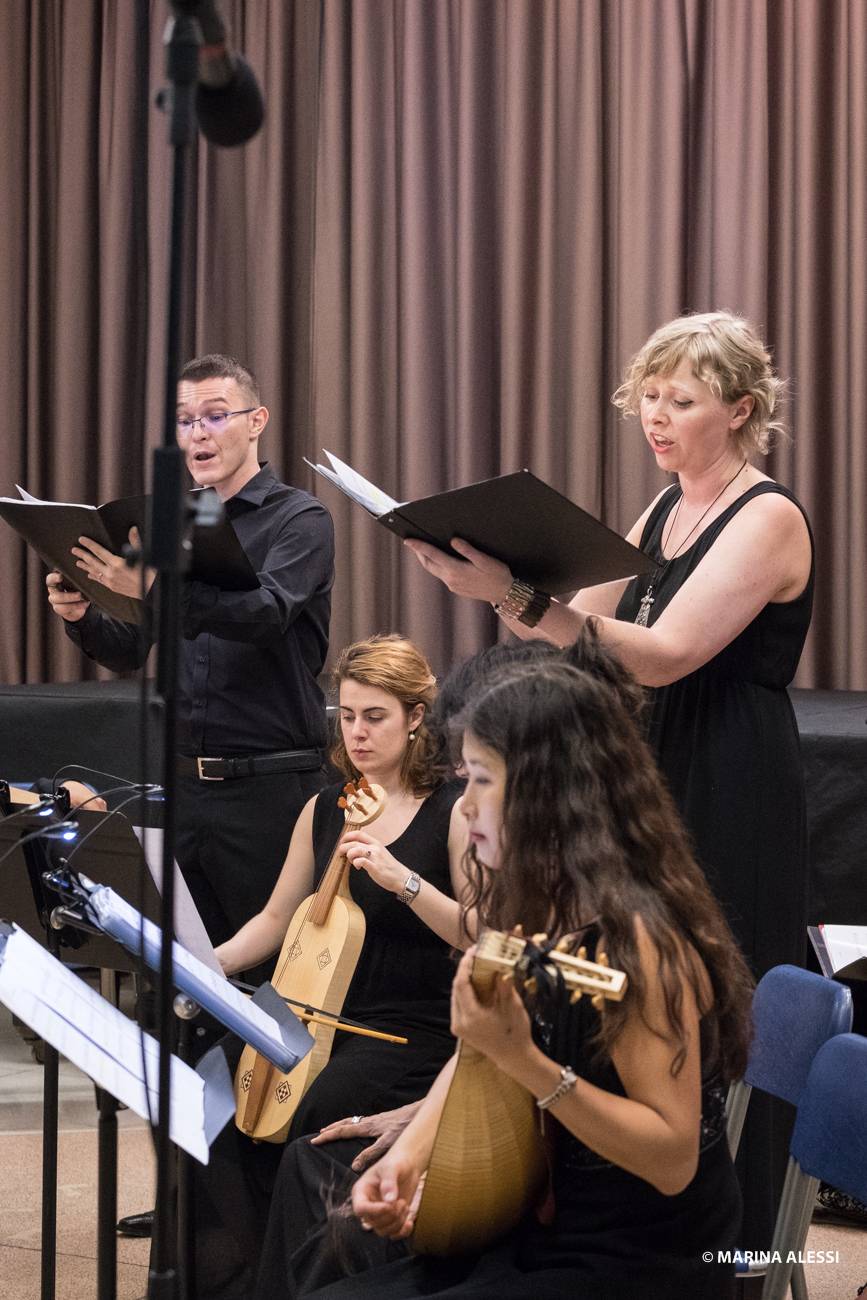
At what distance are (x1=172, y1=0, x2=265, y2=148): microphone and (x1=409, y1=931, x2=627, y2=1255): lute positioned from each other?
833 millimetres

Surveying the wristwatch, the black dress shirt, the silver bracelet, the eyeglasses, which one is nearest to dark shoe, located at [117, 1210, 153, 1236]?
the black dress shirt

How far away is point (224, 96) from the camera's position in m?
1.36

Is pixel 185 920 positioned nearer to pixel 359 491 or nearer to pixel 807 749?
pixel 359 491

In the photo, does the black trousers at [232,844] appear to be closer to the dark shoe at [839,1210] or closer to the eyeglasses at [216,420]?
the eyeglasses at [216,420]

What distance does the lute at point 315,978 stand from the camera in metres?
2.46

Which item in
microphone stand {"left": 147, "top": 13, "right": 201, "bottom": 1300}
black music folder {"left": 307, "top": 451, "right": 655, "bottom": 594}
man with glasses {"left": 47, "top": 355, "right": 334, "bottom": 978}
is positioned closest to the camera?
microphone stand {"left": 147, "top": 13, "right": 201, "bottom": 1300}

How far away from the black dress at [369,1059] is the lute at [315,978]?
0.03m

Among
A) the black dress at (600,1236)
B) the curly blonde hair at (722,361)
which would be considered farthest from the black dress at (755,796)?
the black dress at (600,1236)

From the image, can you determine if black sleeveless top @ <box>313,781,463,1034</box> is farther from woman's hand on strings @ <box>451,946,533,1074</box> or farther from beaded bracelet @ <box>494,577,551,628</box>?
woman's hand on strings @ <box>451,946,533,1074</box>

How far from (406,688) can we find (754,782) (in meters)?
0.78

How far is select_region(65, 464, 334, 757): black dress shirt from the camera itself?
3248 mm

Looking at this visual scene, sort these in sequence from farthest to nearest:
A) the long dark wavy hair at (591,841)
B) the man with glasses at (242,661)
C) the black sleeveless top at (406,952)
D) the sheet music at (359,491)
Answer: the man with glasses at (242,661), the black sleeveless top at (406,952), the sheet music at (359,491), the long dark wavy hair at (591,841)

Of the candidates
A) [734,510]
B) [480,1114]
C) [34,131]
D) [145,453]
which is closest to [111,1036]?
[480,1114]

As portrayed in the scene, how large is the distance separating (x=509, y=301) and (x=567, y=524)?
2992 mm
